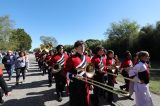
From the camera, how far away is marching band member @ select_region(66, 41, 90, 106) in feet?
26.0

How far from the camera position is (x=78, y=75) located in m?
8.10

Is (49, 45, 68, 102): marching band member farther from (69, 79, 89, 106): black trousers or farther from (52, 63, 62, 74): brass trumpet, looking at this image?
(69, 79, 89, 106): black trousers

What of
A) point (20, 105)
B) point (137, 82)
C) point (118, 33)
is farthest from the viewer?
point (118, 33)

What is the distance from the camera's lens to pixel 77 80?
8.00 metres

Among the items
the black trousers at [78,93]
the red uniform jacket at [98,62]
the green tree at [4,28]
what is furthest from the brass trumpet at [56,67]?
the green tree at [4,28]

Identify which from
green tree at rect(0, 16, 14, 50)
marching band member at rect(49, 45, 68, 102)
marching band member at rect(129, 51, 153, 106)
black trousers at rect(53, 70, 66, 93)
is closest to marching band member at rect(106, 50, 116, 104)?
marching band member at rect(49, 45, 68, 102)

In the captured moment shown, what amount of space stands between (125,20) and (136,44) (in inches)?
2179

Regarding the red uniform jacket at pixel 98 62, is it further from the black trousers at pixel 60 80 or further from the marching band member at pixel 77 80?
the black trousers at pixel 60 80

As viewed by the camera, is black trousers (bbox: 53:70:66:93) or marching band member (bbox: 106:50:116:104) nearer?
marching band member (bbox: 106:50:116:104)

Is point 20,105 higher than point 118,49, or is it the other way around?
point 118,49

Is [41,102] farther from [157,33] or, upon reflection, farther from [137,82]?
[157,33]

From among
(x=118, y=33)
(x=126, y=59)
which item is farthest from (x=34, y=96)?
(x=118, y=33)

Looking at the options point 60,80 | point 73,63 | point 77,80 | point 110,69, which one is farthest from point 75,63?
point 60,80

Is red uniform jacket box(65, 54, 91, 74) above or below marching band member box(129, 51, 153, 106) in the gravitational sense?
above
